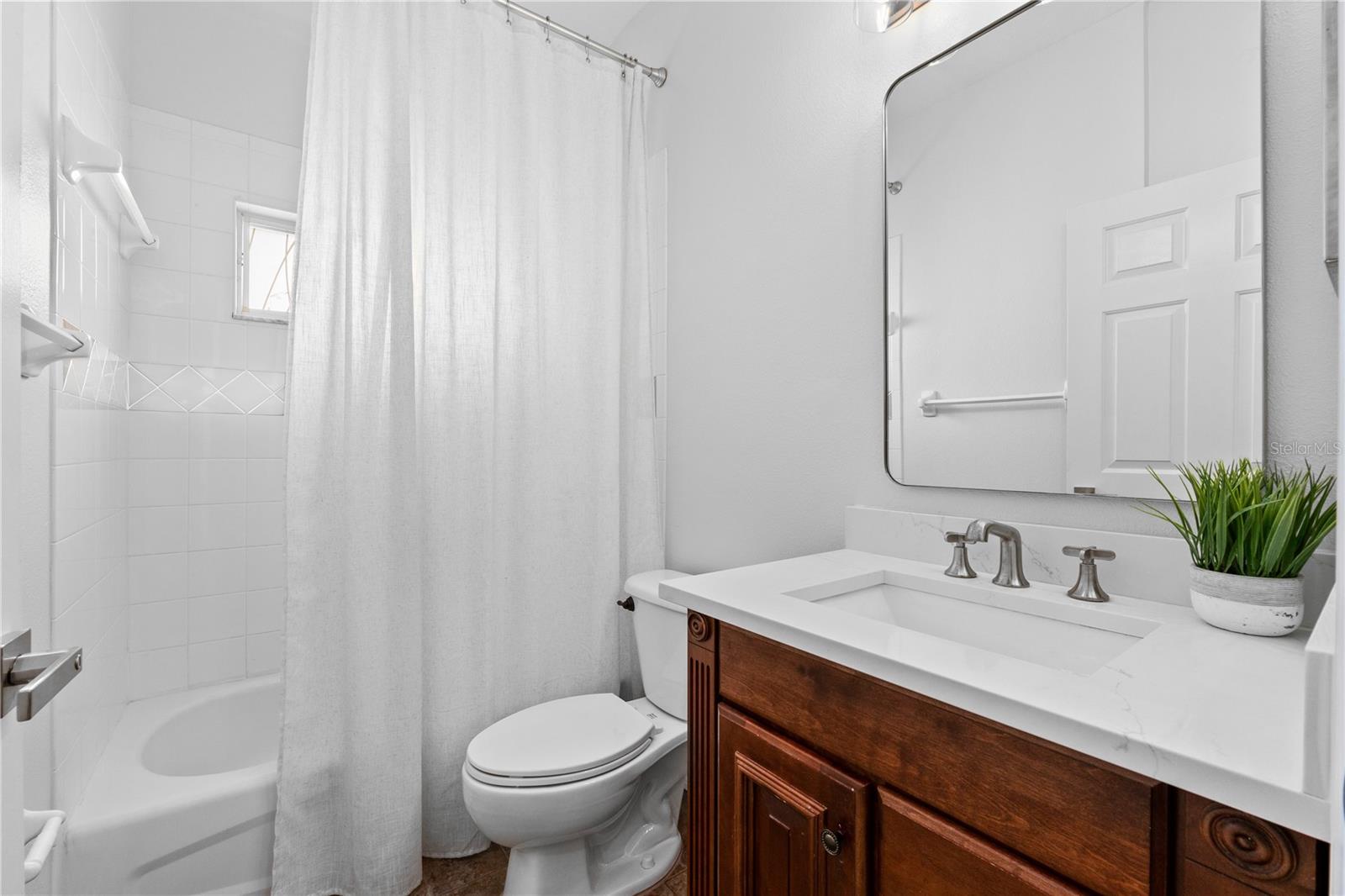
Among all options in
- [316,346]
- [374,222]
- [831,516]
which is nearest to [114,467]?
[316,346]

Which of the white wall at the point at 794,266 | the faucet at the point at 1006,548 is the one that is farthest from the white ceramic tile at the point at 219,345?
the faucet at the point at 1006,548

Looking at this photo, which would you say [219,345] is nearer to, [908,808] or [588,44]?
[588,44]

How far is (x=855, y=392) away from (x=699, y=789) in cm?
89

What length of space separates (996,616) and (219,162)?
8.52 ft

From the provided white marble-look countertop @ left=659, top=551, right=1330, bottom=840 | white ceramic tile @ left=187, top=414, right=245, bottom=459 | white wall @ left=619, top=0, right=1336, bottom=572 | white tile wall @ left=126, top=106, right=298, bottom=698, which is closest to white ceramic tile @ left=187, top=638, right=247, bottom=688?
white tile wall @ left=126, top=106, right=298, bottom=698

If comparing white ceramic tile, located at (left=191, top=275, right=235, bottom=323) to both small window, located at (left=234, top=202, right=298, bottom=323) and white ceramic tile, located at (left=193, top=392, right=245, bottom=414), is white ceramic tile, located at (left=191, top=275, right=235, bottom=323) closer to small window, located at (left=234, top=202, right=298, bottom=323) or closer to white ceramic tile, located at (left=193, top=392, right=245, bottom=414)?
small window, located at (left=234, top=202, right=298, bottom=323)

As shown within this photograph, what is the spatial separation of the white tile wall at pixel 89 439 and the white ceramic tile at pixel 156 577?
28mm

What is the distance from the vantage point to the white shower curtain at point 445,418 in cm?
141

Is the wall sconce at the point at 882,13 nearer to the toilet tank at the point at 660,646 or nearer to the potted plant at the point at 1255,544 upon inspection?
the potted plant at the point at 1255,544

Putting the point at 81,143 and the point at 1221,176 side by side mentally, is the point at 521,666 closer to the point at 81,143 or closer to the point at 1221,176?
the point at 81,143

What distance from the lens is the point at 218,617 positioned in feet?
6.52

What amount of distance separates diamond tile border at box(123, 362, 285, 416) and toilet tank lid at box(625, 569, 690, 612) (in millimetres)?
1422

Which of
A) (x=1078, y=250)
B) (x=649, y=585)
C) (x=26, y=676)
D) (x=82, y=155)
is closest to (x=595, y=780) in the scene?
(x=649, y=585)

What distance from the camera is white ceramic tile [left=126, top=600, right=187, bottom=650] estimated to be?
73.2 inches
